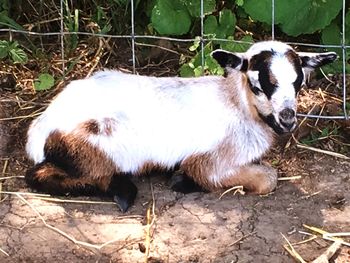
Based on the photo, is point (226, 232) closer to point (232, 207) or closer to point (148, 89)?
point (232, 207)

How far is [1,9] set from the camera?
18.1ft

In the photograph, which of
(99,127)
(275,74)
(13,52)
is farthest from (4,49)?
(275,74)

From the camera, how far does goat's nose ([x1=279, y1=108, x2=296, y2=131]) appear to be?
13.4 ft

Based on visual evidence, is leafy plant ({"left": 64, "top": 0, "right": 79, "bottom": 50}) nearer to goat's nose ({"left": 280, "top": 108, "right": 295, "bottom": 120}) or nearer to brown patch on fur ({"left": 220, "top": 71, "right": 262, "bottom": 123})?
brown patch on fur ({"left": 220, "top": 71, "right": 262, "bottom": 123})

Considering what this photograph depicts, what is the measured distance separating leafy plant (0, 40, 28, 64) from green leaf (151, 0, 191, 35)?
29.9 inches

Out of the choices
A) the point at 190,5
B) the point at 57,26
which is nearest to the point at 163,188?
the point at 190,5

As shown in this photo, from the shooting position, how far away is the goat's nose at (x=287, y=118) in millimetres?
4070

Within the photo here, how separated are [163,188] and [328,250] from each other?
906 mm

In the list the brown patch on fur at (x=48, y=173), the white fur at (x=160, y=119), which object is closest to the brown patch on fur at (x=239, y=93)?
the white fur at (x=160, y=119)

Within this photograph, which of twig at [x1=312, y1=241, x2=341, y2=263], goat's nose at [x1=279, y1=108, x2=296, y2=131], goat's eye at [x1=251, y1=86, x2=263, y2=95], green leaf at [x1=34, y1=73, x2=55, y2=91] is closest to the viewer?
twig at [x1=312, y1=241, x2=341, y2=263]

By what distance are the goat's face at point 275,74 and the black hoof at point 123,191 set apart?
0.70 meters

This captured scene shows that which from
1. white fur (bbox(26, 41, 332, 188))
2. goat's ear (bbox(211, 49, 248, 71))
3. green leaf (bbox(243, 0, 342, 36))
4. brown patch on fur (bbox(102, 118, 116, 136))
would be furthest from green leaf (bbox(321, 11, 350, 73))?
brown patch on fur (bbox(102, 118, 116, 136))

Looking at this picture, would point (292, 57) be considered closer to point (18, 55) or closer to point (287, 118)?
point (287, 118)

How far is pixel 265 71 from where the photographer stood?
13.5 ft
